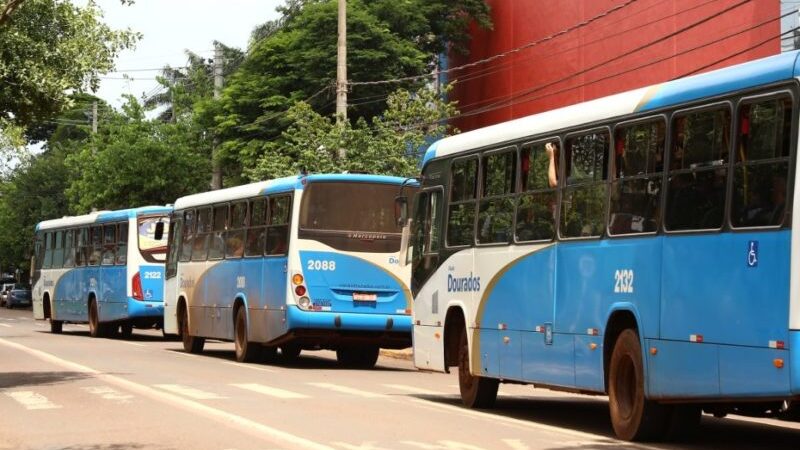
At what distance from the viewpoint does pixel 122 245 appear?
124 feet

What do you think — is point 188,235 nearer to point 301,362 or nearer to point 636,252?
point 301,362

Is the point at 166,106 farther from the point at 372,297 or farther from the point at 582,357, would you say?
the point at 582,357

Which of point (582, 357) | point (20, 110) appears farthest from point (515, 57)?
point (582, 357)

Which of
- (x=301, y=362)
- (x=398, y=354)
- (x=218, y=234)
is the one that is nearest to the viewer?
(x=301, y=362)

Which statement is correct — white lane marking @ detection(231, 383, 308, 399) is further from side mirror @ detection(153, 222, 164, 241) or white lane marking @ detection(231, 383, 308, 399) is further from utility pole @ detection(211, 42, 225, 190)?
utility pole @ detection(211, 42, 225, 190)

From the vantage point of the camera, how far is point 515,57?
4847 cm

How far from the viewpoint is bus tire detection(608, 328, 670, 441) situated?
42.5 feet

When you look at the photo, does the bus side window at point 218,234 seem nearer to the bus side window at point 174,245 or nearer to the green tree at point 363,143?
the bus side window at point 174,245

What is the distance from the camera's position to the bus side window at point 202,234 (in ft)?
96.2

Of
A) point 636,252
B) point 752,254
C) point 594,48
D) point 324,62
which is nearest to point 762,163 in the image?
point 752,254

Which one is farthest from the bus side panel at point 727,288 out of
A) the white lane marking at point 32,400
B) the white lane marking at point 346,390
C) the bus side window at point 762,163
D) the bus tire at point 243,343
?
the bus tire at point 243,343

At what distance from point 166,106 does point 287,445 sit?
243 feet

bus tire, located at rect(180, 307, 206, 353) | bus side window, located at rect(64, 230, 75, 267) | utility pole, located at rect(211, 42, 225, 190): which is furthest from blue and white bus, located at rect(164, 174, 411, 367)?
utility pole, located at rect(211, 42, 225, 190)

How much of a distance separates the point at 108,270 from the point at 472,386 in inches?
881
